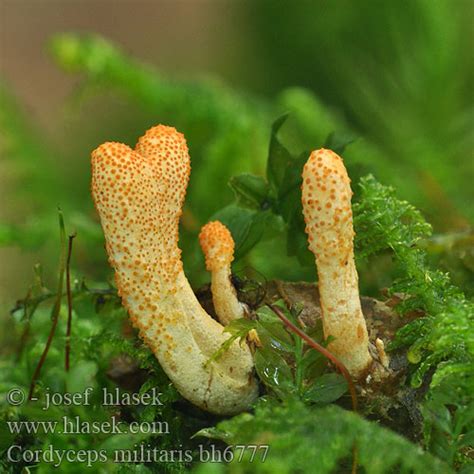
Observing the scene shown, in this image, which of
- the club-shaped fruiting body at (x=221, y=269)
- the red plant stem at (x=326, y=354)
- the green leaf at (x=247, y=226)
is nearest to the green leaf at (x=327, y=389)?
the red plant stem at (x=326, y=354)

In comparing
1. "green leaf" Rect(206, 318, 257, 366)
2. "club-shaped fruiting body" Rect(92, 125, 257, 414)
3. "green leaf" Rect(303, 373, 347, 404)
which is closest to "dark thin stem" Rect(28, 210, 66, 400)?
"club-shaped fruiting body" Rect(92, 125, 257, 414)

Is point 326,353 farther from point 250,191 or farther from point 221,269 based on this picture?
point 250,191

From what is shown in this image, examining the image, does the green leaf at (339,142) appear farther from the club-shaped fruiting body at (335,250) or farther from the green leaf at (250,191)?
the club-shaped fruiting body at (335,250)

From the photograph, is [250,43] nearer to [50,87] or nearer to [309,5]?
[309,5]

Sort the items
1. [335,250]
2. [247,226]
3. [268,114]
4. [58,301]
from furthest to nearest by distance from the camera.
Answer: [268,114]
[247,226]
[58,301]
[335,250]

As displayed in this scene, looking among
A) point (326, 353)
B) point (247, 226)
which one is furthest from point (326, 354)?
point (247, 226)

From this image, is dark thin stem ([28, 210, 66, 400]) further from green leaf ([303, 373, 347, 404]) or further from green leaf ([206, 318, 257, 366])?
green leaf ([303, 373, 347, 404])
